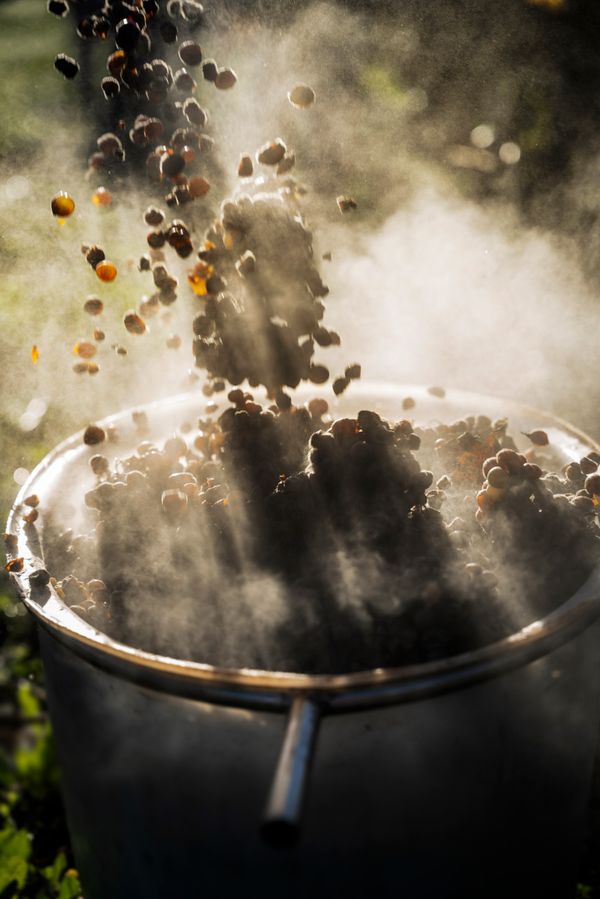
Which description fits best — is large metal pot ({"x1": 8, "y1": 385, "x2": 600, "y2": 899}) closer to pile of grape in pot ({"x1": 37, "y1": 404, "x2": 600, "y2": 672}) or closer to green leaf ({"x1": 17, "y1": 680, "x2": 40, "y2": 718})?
pile of grape in pot ({"x1": 37, "y1": 404, "x2": 600, "y2": 672})

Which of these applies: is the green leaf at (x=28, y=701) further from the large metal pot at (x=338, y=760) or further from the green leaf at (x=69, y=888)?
the large metal pot at (x=338, y=760)

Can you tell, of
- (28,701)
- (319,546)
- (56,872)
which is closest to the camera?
(319,546)

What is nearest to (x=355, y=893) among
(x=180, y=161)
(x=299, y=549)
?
(x=299, y=549)

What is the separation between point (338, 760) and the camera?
115 cm

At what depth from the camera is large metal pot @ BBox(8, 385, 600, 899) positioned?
1.11m

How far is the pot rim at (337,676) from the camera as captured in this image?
1.07 metres

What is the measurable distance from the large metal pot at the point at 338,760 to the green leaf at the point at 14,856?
1177mm

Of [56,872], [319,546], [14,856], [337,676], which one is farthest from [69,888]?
[337,676]

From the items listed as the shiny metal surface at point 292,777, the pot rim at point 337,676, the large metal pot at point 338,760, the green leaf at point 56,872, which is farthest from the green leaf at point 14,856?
the shiny metal surface at point 292,777

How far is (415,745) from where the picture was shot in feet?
3.83

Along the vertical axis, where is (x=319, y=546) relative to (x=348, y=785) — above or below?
above

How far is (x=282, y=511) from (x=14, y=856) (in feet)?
5.85

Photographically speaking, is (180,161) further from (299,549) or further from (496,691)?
(496,691)

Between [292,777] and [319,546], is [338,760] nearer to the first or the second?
[292,777]
